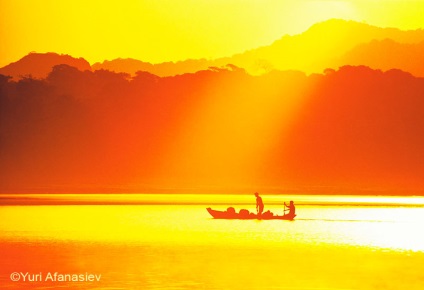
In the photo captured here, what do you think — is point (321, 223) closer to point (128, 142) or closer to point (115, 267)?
point (115, 267)

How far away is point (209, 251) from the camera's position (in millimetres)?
44094

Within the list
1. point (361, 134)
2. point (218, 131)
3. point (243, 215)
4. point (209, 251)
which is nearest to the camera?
point (209, 251)

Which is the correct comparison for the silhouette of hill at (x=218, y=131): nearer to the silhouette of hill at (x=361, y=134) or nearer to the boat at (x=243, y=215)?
the silhouette of hill at (x=361, y=134)

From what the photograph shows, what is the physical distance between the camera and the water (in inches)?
1316

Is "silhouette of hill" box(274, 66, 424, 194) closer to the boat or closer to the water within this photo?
the water

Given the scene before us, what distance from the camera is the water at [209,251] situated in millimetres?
33438

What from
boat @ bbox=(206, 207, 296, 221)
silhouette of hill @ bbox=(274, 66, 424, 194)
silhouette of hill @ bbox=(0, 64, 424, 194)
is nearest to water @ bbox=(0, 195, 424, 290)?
boat @ bbox=(206, 207, 296, 221)

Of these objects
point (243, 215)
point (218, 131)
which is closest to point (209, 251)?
point (243, 215)

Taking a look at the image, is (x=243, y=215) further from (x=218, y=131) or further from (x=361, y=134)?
(x=218, y=131)

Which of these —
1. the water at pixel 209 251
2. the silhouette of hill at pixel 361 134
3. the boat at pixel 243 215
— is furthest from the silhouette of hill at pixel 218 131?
the boat at pixel 243 215

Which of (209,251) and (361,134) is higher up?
(361,134)

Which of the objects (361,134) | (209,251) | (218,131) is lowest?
(209,251)

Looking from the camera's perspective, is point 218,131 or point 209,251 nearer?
point 209,251

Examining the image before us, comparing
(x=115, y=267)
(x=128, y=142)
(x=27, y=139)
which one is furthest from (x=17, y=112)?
(x=115, y=267)
